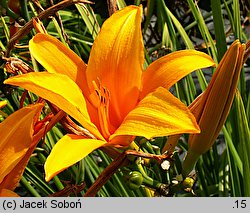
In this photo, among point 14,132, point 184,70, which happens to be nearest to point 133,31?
point 184,70

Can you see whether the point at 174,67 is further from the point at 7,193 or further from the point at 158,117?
the point at 7,193

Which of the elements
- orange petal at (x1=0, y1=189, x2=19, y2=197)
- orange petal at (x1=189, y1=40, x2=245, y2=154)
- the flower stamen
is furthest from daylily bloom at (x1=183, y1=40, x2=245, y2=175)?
orange petal at (x1=0, y1=189, x2=19, y2=197)

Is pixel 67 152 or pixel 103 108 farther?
Answer: pixel 103 108

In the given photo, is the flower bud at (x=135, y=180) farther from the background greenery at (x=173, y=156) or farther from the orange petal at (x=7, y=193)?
the orange petal at (x=7, y=193)

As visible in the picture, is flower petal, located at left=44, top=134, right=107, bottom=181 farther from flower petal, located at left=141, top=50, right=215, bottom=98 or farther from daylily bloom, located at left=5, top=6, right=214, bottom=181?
flower petal, located at left=141, top=50, right=215, bottom=98

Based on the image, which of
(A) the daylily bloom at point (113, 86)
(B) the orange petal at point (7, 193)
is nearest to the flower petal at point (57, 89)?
(A) the daylily bloom at point (113, 86)

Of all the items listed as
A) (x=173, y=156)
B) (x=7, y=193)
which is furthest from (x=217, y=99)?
(x=7, y=193)
